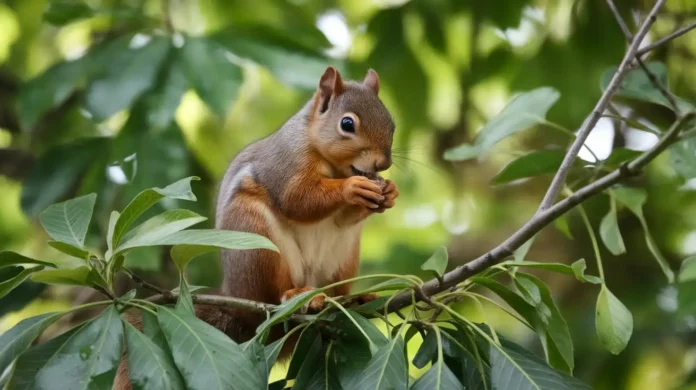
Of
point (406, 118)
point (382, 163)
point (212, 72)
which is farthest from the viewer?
point (406, 118)

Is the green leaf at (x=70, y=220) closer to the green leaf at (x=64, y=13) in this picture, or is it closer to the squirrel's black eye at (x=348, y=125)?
the squirrel's black eye at (x=348, y=125)

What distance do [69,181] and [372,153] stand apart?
1.68 metres

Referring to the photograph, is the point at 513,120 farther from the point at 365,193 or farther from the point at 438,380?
the point at 438,380

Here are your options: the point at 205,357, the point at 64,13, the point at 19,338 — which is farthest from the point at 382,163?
the point at 64,13

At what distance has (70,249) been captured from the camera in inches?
73.1

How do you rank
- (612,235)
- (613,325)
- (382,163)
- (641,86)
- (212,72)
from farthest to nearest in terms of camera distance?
(212,72), (382,163), (641,86), (612,235), (613,325)

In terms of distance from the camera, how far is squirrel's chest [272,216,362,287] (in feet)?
9.55

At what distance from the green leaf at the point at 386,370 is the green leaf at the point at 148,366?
37cm

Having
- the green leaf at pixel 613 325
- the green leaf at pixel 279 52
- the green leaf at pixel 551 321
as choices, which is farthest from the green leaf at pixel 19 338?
the green leaf at pixel 279 52

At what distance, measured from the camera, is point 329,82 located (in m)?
3.10

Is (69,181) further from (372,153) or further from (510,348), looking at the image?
(510,348)


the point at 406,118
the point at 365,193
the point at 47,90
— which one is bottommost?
the point at 365,193

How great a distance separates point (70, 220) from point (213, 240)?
42 centimetres

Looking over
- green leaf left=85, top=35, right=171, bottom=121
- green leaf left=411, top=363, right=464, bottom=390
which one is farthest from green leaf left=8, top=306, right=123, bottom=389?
green leaf left=85, top=35, right=171, bottom=121
